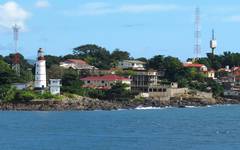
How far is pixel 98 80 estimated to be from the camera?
8850 centimetres

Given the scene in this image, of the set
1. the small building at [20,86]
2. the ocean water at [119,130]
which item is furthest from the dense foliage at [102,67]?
the ocean water at [119,130]

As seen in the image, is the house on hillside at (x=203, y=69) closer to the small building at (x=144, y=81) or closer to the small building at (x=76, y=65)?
the small building at (x=144, y=81)

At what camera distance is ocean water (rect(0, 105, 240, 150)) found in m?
42.4

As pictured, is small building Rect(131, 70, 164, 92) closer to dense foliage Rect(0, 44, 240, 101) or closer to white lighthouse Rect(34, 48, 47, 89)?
dense foliage Rect(0, 44, 240, 101)

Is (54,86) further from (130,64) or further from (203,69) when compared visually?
(203,69)

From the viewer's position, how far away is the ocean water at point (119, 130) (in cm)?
4238

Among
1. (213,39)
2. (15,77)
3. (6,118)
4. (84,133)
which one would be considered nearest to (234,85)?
(213,39)

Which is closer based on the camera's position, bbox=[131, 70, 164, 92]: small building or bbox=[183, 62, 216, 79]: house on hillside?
bbox=[131, 70, 164, 92]: small building

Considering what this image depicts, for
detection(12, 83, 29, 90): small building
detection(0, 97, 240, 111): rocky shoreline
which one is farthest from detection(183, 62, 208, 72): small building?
detection(12, 83, 29, 90): small building

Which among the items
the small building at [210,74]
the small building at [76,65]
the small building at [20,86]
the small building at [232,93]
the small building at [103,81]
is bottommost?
the small building at [232,93]

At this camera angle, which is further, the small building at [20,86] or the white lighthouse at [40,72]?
the small building at [20,86]

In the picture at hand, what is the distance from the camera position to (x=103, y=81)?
88125mm

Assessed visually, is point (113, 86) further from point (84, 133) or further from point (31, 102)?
point (84, 133)

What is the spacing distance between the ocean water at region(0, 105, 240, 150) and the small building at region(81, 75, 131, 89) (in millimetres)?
14167
